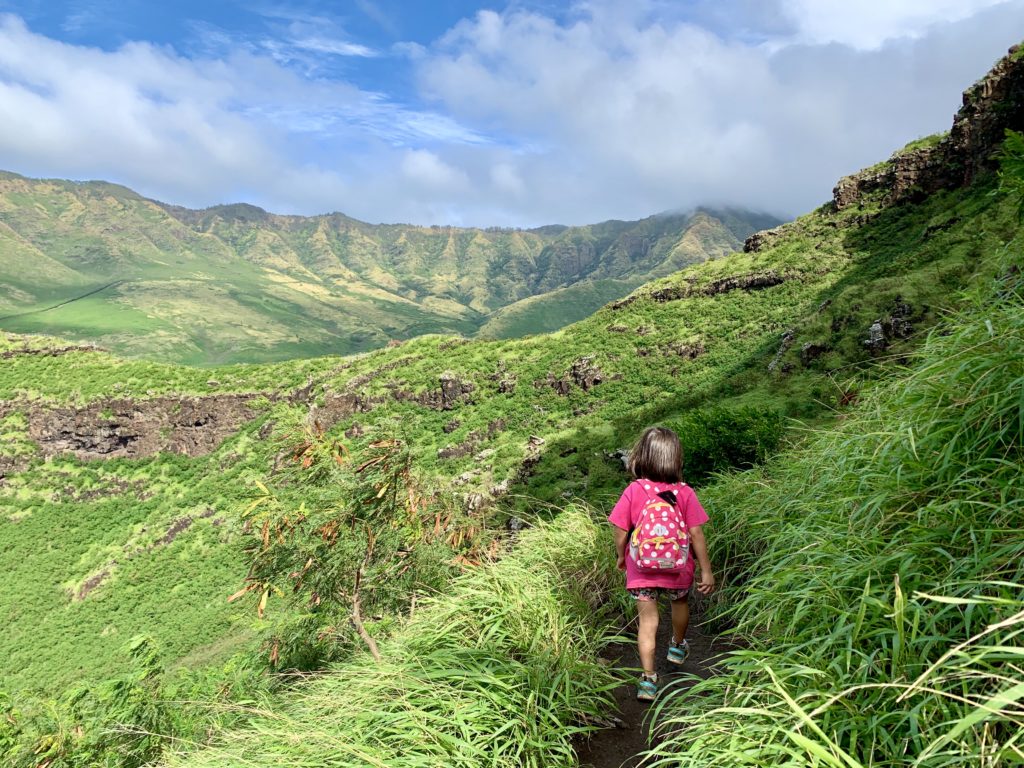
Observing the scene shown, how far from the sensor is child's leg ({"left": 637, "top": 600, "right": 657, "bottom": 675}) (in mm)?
4090

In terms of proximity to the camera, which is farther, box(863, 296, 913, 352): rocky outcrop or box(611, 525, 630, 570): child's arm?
box(863, 296, 913, 352): rocky outcrop

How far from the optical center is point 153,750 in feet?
37.0

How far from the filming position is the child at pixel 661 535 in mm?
4320

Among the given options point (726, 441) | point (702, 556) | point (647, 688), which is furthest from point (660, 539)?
point (726, 441)

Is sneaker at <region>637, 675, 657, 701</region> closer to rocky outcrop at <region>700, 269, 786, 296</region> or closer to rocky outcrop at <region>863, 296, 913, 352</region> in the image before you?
rocky outcrop at <region>863, 296, 913, 352</region>

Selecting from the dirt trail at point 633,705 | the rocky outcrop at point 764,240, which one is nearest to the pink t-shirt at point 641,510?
the dirt trail at point 633,705

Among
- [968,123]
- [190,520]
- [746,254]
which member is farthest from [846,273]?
[190,520]

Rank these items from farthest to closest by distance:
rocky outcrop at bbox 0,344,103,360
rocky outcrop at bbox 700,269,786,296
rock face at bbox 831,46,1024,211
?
rocky outcrop at bbox 0,344,103,360
rocky outcrop at bbox 700,269,786,296
rock face at bbox 831,46,1024,211

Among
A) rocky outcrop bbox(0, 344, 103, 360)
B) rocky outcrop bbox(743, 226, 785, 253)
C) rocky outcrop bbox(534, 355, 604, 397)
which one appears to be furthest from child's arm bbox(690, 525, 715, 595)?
rocky outcrop bbox(0, 344, 103, 360)

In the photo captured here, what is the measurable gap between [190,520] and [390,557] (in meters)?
82.8

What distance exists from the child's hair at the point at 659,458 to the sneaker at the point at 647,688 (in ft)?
5.26

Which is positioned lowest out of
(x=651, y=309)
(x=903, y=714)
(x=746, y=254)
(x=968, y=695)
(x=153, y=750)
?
(x=153, y=750)

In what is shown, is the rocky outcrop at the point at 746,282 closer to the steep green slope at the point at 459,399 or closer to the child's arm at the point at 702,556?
the steep green slope at the point at 459,399

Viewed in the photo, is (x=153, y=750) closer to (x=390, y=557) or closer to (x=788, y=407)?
(x=390, y=557)
